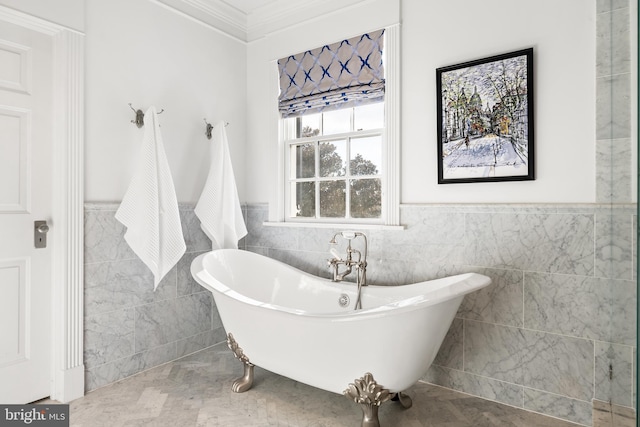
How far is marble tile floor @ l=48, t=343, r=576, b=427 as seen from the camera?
77.9 inches

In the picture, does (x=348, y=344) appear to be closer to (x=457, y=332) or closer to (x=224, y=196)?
(x=457, y=332)

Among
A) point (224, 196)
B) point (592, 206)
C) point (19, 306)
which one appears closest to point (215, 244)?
point (224, 196)

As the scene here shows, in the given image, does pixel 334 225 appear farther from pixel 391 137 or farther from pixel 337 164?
pixel 391 137

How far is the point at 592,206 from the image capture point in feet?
6.44

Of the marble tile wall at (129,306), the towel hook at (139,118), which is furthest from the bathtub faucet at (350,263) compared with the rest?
the towel hook at (139,118)

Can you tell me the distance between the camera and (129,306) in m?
2.53

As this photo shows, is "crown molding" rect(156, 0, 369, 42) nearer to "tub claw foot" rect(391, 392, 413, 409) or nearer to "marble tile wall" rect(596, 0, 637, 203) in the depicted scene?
"marble tile wall" rect(596, 0, 637, 203)

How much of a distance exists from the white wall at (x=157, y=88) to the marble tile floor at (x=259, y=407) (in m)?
1.14

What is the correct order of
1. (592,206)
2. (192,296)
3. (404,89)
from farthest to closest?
1. (192,296)
2. (404,89)
3. (592,206)

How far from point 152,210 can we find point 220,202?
1.80 ft

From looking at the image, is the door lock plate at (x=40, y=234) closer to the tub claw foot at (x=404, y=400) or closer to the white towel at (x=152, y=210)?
the white towel at (x=152, y=210)

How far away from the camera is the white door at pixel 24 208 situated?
6.74ft

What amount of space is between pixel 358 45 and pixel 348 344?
77.4 inches

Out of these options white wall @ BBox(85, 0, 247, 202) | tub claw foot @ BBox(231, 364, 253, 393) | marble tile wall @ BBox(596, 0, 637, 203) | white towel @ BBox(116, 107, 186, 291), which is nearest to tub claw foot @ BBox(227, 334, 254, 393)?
tub claw foot @ BBox(231, 364, 253, 393)
